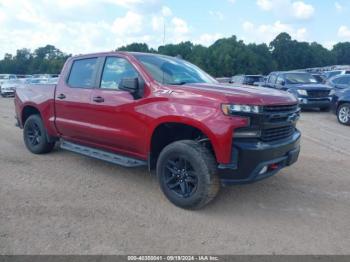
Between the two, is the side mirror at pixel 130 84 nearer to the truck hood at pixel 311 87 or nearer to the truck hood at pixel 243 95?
the truck hood at pixel 243 95

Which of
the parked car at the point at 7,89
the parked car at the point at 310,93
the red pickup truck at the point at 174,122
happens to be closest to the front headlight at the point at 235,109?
the red pickup truck at the point at 174,122

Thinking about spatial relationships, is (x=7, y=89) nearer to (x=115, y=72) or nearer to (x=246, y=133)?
(x=115, y=72)

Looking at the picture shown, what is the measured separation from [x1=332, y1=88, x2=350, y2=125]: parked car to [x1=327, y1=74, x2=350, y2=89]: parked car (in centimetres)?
264

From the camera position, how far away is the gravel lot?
3.37 m

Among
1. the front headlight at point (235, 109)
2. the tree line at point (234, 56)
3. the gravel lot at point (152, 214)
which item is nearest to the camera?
the gravel lot at point (152, 214)

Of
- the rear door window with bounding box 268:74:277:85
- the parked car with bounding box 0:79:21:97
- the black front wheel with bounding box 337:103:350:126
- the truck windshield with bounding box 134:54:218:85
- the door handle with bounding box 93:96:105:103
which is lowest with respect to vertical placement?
the parked car with bounding box 0:79:21:97

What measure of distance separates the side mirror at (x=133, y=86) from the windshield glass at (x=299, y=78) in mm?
11008

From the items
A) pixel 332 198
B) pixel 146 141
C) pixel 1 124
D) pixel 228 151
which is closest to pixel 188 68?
pixel 146 141

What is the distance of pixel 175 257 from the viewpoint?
317 centimetres

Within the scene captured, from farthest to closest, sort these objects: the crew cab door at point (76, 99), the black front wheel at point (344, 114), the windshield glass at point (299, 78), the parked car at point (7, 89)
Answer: the parked car at point (7, 89) < the windshield glass at point (299, 78) < the black front wheel at point (344, 114) < the crew cab door at point (76, 99)

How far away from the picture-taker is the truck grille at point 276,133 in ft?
13.0

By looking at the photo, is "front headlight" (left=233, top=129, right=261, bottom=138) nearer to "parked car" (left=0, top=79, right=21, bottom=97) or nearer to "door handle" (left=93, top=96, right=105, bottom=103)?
"door handle" (left=93, top=96, right=105, bottom=103)

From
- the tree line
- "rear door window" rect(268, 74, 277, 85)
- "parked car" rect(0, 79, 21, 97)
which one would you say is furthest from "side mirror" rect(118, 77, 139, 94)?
the tree line

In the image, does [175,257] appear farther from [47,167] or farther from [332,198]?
[47,167]
